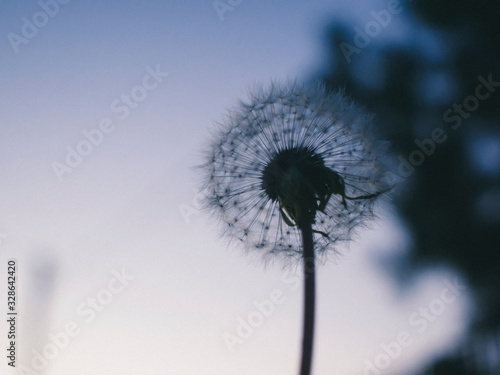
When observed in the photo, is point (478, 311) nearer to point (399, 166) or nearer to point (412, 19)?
point (399, 166)

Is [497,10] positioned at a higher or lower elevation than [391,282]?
higher

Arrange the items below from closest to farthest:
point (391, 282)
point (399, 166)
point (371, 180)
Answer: point (371, 180)
point (399, 166)
point (391, 282)

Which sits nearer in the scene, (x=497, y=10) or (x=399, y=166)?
(x=399, y=166)

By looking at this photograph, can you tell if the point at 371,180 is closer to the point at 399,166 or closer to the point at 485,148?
the point at 399,166

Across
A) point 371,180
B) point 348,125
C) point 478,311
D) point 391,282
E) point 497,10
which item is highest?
point 497,10

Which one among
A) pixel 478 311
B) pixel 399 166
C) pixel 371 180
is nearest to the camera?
pixel 371 180

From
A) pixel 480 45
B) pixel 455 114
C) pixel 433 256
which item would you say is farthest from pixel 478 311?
pixel 480 45

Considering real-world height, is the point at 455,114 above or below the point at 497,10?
below

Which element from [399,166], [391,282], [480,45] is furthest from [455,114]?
[399,166]

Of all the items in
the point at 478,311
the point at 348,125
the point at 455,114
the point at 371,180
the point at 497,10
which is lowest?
the point at 478,311
